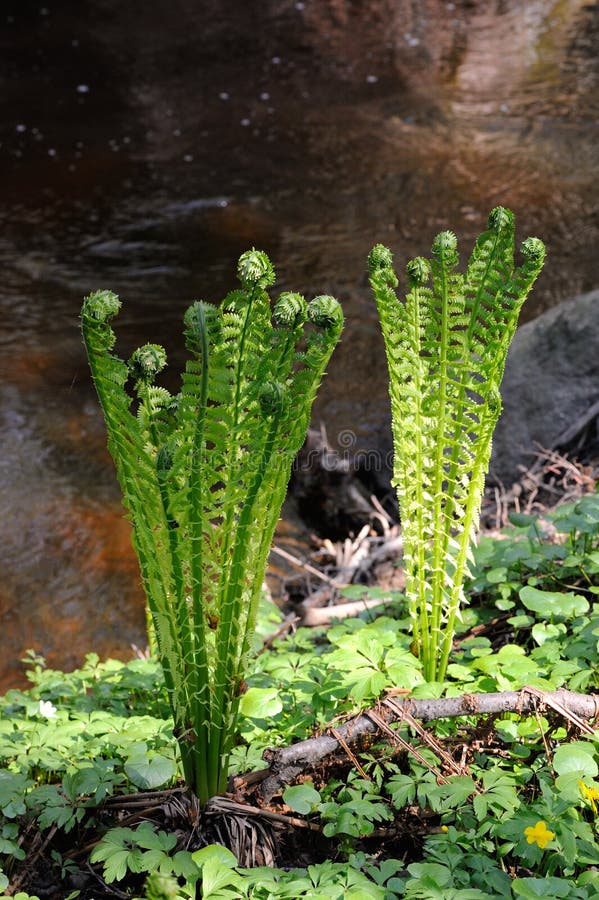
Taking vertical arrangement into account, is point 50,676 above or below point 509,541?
below

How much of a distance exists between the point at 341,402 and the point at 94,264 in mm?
2766

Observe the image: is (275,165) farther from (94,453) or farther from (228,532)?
(228,532)

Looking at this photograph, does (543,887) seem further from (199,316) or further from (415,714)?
(199,316)

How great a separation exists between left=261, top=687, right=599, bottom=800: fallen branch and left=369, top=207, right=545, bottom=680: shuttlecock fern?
22 centimetres

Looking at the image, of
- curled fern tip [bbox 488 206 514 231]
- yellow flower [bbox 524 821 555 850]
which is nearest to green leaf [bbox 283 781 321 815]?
yellow flower [bbox 524 821 555 850]

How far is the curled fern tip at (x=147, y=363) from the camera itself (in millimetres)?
1731

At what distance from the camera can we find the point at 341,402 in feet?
18.7

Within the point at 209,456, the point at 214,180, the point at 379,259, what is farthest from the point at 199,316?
the point at 214,180

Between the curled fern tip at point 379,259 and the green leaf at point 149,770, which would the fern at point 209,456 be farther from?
the curled fern tip at point 379,259

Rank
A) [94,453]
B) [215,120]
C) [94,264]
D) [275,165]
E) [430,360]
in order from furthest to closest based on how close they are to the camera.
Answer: [215,120]
[275,165]
[94,264]
[94,453]
[430,360]

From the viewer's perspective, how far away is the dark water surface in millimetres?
4797

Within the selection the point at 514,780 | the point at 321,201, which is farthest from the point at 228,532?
the point at 321,201

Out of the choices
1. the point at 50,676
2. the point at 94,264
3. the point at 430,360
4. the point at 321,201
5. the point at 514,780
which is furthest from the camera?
the point at 321,201

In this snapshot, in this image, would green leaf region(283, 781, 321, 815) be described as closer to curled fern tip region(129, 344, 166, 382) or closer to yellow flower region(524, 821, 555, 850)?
yellow flower region(524, 821, 555, 850)
